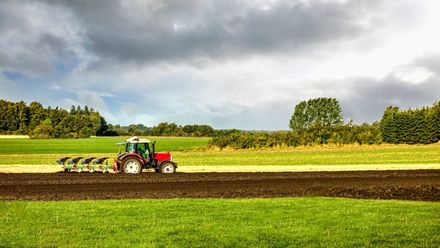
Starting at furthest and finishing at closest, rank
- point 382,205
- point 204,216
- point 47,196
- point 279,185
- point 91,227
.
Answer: point 279,185, point 47,196, point 382,205, point 204,216, point 91,227

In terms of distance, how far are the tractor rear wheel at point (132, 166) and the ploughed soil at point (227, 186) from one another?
89cm

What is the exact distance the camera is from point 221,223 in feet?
37.7

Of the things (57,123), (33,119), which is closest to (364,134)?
(57,123)

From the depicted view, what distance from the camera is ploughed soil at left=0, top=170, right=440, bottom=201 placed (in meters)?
17.4

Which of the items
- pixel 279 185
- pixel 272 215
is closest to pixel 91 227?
pixel 272 215

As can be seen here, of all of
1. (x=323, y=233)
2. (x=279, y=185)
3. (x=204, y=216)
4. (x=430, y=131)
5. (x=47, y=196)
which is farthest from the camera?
(x=430, y=131)

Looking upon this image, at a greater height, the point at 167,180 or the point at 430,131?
the point at 430,131

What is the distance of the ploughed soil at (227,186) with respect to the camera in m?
17.4

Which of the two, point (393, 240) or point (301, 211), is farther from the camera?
point (301, 211)

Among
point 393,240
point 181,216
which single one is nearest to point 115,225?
point 181,216

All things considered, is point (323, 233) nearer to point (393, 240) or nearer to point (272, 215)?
point (393, 240)

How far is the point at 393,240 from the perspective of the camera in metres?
9.68

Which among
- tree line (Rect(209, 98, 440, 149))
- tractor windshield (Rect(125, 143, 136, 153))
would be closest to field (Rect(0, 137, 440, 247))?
tractor windshield (Rect(125, 143, 136, 153))

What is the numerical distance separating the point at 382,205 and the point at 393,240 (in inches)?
186
